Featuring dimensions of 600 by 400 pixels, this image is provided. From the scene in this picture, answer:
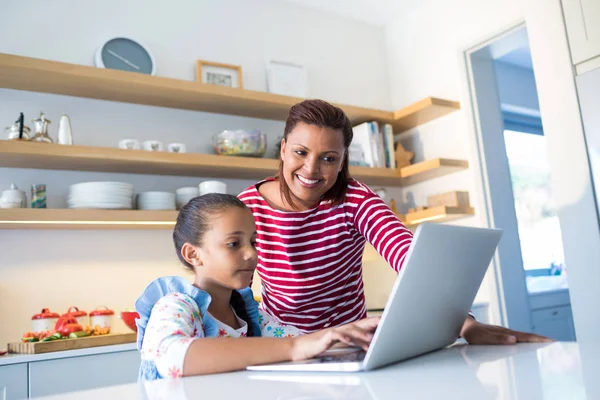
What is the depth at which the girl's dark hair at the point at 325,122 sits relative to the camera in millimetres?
1360

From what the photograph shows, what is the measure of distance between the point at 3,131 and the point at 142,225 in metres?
0.73

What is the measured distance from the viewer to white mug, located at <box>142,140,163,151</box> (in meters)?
2.65

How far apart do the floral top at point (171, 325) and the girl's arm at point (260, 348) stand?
2 cm

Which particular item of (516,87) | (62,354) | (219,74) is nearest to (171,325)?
(62,354)

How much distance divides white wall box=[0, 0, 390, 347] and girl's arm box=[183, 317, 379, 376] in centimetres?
192

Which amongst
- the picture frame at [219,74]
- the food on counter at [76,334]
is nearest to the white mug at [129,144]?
the picture frame at [219,74]

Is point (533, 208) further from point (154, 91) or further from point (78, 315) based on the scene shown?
point (78, 315)

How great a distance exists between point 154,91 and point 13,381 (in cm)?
141

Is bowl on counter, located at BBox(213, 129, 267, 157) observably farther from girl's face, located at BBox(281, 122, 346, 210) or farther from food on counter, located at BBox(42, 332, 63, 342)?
girl's face, located at BBox(281, 122, 346, 210)

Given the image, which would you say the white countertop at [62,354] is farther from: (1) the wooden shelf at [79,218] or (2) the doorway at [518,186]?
(2) the doorway at [518,186]

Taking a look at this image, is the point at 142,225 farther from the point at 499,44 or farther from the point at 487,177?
the point at 499,44

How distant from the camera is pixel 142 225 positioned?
2670 millimetres

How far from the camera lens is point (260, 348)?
0.86 metres

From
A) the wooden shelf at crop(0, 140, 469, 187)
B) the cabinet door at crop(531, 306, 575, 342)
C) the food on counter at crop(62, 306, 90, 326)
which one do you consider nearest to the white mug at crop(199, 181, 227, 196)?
the wooden shelf at crop(0, 140, 469, 187)
